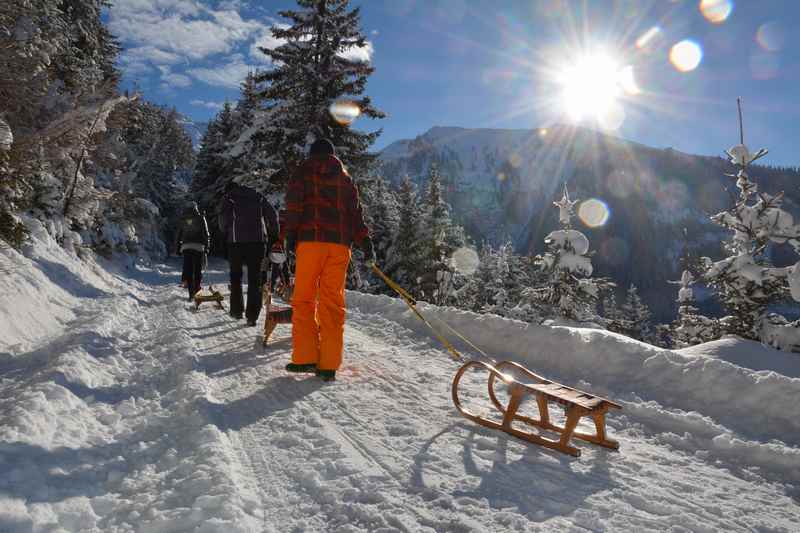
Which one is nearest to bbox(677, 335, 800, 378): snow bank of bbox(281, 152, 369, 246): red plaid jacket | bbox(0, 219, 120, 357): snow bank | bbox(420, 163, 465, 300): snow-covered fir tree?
bbox(281, 152, 369, 246): red plaid jacket

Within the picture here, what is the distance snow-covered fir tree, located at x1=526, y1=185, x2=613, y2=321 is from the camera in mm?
17750

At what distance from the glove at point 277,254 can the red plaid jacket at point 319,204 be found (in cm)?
199

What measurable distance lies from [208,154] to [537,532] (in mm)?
42100

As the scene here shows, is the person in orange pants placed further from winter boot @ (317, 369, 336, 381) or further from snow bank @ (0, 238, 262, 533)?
snow bank @ (0, 238, 262, 533)

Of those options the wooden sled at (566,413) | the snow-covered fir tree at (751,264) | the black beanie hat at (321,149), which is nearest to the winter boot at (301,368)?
the wooden sled at (566,413)

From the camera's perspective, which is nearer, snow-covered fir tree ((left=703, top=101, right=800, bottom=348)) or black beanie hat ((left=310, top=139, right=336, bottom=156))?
black beanie hat ((left=310, top=139, right=336, bottom=156))

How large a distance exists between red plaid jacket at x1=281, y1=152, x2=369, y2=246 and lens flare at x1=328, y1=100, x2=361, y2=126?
14.4 m

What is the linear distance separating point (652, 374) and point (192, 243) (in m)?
9.21

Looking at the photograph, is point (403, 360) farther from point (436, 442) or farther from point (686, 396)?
point (686, 396)

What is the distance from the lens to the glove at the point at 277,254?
6969 millimetres

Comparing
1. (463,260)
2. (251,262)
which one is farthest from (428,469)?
(463,260)

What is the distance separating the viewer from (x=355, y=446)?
315cm

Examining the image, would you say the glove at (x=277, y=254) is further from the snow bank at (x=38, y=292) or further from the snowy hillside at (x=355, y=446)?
the snow bank at (x=38, y=292)

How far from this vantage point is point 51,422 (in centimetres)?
298
